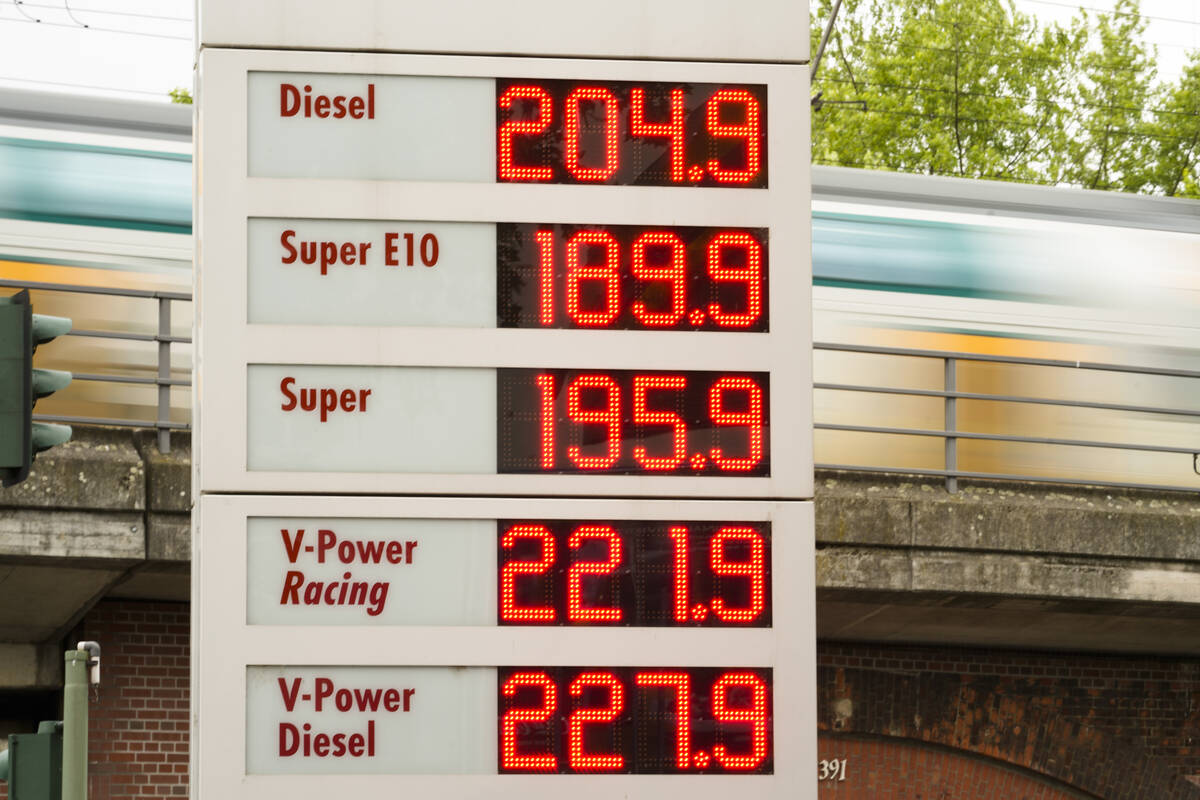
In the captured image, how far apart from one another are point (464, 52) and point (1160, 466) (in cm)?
874

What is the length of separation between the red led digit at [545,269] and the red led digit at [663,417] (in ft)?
1.41

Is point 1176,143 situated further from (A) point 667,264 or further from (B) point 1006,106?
(A) point 667,264

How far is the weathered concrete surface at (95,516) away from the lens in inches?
356

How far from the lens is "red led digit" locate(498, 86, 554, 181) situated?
20.7ft

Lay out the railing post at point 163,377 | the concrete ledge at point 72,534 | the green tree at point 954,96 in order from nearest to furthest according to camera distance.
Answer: the concrete ledge at point 72,534
the railing post at point 163,377
the green tree at point 954,96

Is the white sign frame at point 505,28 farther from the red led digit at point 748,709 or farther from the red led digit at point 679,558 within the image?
the red led digit at point 748,709

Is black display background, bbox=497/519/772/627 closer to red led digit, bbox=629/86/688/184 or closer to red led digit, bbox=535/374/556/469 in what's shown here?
red led digit, bbox=535/374/556/469

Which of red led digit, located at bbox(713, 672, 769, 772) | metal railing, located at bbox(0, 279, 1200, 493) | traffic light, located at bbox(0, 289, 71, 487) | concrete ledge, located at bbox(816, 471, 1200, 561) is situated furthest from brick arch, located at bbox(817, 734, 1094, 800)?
traffic light, located at bbox(0, 289, 71, 487)

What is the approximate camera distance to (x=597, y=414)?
6.10 meters

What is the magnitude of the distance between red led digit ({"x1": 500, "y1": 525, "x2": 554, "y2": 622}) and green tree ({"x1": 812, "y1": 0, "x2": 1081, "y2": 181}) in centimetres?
2480

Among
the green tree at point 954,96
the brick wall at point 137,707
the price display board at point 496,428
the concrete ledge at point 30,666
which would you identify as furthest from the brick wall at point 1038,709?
the green tree at point 954,96

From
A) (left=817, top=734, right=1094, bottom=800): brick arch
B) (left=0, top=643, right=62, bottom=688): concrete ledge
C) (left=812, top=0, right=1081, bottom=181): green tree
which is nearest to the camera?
(left=0, top=643, right=62, bottom=688): concrete ledge

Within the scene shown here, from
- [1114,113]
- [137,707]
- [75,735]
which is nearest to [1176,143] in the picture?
[1114,113]

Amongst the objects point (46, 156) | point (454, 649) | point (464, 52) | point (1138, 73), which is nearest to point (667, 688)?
point (454, 649)
